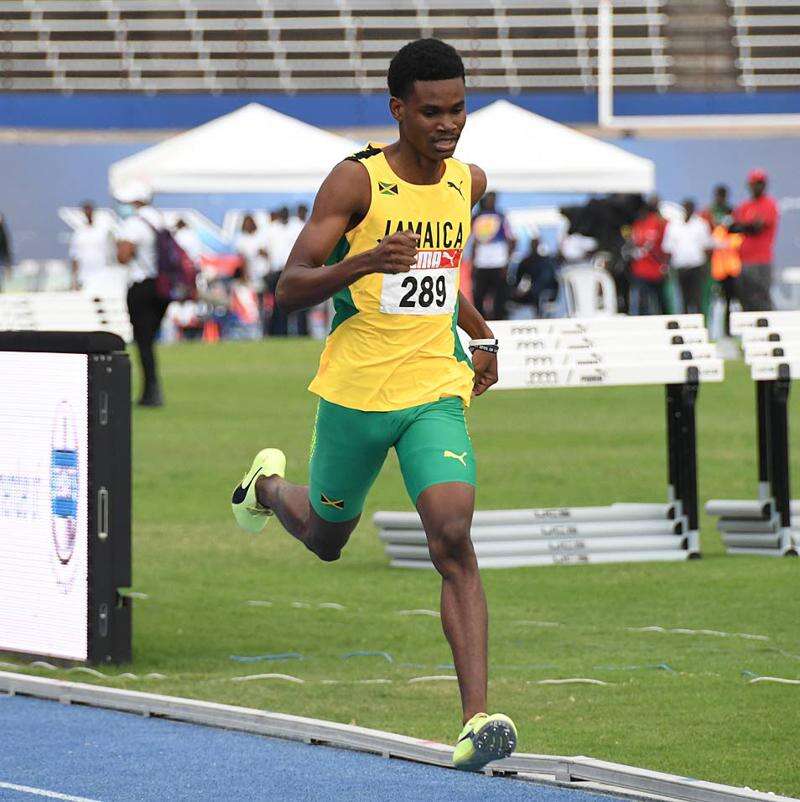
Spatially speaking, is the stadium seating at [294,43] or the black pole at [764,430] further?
the stadium seating at [294,43]

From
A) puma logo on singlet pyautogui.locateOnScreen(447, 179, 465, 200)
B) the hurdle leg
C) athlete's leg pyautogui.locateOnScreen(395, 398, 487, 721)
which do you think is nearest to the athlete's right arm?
puma logo on singlet pyautogui.locateOnScreen(447, 179, 465, 200)

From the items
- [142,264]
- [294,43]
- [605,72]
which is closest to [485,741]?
[142,264]

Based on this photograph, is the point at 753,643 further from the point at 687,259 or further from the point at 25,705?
the point at 687,259

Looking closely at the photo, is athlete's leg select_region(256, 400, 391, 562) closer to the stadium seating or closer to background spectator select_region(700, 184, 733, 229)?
background spectator select_region(700, 184, 733, 229)

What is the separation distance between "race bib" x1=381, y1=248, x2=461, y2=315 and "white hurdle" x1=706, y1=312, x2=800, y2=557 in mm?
4679

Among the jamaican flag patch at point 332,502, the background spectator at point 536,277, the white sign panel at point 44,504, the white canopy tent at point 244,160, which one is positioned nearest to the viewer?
the jamaican flag patch at point 332,502

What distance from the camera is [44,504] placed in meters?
7.87

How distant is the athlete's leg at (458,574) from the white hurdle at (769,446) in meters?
4.93

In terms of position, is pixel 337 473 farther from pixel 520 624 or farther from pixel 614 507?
pixel 614 507

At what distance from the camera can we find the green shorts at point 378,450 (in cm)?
579

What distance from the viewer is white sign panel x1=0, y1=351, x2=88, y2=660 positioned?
7.73 m

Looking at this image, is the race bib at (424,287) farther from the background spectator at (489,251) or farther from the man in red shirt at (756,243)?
the background spectator at (489,251)

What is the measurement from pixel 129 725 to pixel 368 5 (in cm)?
3463

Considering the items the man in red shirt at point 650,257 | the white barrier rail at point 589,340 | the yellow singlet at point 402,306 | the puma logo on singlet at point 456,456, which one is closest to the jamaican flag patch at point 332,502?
the yellow singlet at point 402,306
